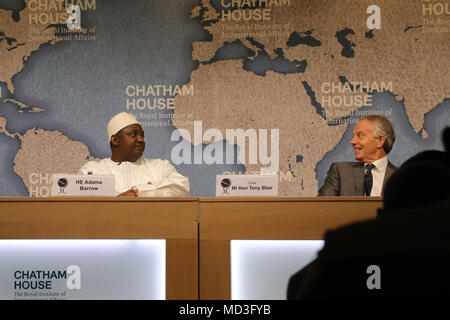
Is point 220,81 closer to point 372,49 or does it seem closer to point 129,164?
point 129,164

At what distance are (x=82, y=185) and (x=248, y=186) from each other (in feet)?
2.65

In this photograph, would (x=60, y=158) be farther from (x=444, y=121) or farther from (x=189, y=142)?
(x=444, y=121)

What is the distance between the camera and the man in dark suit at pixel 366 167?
343cm

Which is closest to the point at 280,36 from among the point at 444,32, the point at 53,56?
the point at 444,32

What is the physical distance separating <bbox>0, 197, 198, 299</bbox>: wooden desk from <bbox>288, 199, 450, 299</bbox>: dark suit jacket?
1.57m

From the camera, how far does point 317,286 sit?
0.33m

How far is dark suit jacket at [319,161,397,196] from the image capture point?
343 centimetres

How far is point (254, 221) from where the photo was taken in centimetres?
191

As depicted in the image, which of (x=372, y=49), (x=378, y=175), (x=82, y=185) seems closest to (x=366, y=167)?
(x=378, y=175)

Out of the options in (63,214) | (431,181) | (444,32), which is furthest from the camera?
(444,32)

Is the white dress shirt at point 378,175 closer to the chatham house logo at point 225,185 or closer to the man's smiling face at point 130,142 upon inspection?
the chatham house logo at point 225,185

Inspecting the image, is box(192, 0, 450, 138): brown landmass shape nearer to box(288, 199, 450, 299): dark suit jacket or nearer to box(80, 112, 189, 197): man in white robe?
box(80, 112, 189, 197): man in white robe

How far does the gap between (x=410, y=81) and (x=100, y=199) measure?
10.7 ft

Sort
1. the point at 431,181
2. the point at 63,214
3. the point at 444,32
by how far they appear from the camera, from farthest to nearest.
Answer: the point at 444,32
the point at 63,214
the point at 431,181
